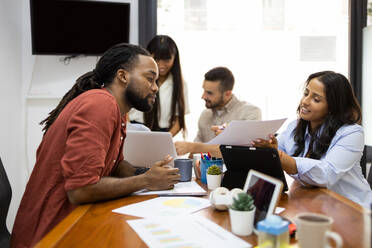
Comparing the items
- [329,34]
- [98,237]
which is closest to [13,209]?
[98,237]

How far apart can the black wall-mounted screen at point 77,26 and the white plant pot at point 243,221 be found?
7.59 feet

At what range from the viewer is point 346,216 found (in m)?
0.97

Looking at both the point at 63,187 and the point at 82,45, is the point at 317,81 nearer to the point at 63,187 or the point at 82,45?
the point at 63,187

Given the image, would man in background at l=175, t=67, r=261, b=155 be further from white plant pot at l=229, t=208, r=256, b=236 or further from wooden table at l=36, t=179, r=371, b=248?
white plant pot at l=229, t=208, r=256, b=236

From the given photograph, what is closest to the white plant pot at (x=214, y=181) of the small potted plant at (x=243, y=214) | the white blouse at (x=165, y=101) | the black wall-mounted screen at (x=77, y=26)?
the small potted plant at (x=243, y=214)

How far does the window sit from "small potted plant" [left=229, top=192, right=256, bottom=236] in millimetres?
2239

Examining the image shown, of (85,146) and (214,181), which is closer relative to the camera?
(85,146)

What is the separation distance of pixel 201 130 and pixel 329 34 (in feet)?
5.23

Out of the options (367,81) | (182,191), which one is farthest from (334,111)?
(367,81)

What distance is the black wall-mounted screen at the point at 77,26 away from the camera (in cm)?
278

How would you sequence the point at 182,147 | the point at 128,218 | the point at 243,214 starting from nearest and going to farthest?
the point at 243,214, the point at 128,218, the point at 182,147

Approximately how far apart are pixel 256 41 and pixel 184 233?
257 cm

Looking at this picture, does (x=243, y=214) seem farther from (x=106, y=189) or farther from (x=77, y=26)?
(x=77, y=26)

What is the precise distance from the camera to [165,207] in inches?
43.0
